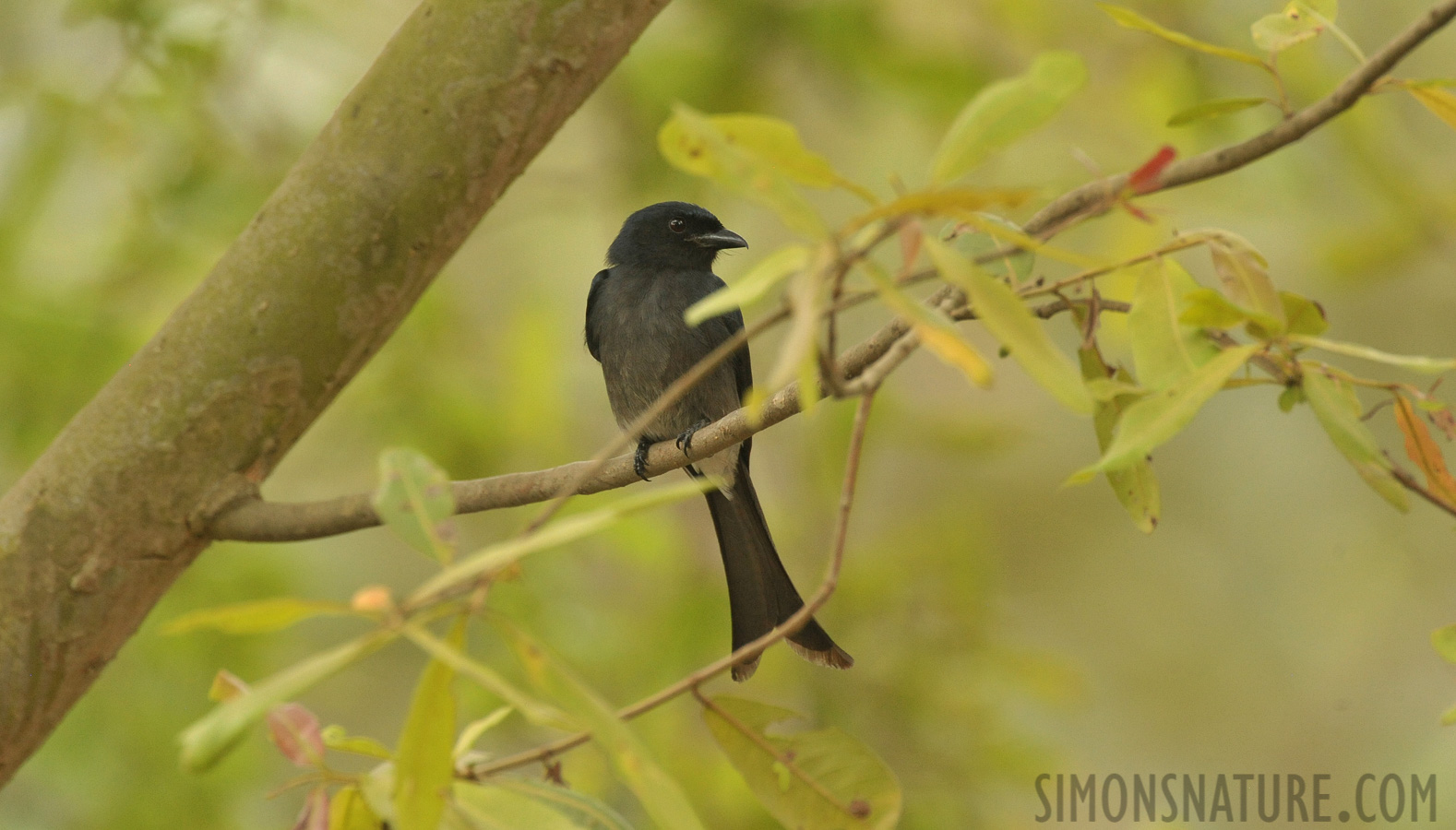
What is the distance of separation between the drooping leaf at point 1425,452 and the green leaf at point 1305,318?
12 centimetres

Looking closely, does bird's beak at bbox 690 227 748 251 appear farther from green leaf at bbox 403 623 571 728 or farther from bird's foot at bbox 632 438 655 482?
green leaf at bbox 403 623 571 728

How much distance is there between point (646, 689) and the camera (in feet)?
12.7

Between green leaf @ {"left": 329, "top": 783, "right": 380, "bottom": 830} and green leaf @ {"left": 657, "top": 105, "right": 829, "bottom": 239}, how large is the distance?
821 millimetres

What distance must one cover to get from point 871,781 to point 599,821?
34cm

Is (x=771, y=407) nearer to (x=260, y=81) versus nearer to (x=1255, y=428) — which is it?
(x=260, y=81)

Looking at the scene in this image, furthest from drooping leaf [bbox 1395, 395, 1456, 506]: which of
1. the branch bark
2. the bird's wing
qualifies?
the bird's wing

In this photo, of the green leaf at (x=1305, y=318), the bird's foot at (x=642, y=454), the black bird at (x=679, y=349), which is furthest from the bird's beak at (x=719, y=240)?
the green leaf at (x=1305, y=318)

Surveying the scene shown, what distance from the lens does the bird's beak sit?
4023mm

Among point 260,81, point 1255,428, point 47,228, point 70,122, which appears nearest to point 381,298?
point 70,122

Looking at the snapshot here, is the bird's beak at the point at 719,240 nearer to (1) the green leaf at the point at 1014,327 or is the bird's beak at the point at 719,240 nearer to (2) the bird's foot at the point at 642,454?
(2) the bird's foot at the point at 642,454

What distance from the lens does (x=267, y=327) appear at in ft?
7.06

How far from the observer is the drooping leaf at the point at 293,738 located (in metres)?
1.37

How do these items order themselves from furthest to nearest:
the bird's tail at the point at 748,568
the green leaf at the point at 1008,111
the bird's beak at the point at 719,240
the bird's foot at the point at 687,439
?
the bird's beak at the point at 719,240
the bird's tail at the point at 748,568
the bird's foot at the point at 687,439
the green leaf at the point at 1008,111

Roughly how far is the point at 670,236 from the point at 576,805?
2.93 meters
